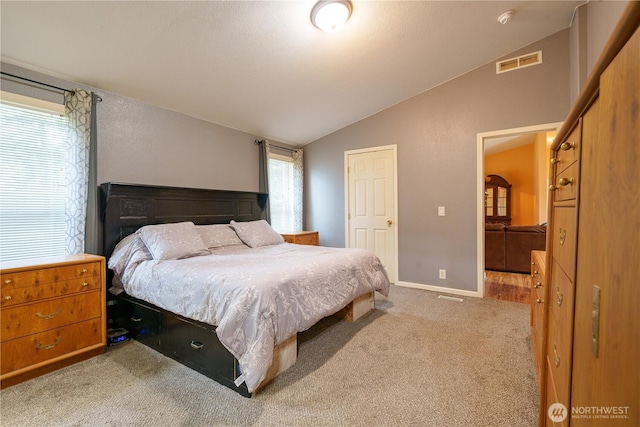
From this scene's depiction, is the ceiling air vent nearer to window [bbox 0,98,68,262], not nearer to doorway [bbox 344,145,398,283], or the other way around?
doorway [bbox 344,145,398,283]

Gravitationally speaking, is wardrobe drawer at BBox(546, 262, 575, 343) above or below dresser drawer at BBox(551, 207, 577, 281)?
below

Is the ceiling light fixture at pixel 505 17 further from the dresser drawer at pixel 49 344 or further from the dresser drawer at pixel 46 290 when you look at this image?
the dresser drawer at pixel 49 344

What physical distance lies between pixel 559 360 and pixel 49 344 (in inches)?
Result: 115

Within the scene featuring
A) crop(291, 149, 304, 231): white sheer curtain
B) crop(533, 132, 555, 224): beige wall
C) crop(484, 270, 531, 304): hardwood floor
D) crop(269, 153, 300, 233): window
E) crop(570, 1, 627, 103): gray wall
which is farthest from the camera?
crop(533, 132, 555, 224): beige wall

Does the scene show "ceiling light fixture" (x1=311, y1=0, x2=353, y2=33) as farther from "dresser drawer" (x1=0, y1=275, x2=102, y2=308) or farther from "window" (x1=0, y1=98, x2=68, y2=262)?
"dresser drawer" (x1=0, y1=275, x2=102, y2=308)

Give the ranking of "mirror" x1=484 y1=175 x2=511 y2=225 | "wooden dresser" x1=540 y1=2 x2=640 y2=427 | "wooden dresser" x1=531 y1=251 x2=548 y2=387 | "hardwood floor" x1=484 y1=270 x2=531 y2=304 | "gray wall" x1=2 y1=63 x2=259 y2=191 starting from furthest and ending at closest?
"mirror" x1=484 y1=175 x2=511 y2=225, "hardwood floor" x1=484 y1=270 x2=531 y2=304, "gray wall" x1=2 y1=63 x2=259 y2=191, "wooden dresser" x1=531 y1=251 x2=548 y2=387, "wooden dresser" x1=540 y1=2 x2=640 y2=427

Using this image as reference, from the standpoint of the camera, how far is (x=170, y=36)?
2189 mm

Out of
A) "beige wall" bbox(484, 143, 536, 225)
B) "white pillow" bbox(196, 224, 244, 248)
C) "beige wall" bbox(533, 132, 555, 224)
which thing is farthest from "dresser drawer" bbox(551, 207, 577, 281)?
→ "beige wall" bbox(484, 143, 536, 225)

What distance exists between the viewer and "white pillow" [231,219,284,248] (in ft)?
11.1

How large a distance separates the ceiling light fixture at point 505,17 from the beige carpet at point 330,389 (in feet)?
9.47

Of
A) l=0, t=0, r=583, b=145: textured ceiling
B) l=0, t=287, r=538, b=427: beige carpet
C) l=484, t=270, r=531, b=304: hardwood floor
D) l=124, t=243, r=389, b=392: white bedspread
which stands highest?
l=0, t=0, r=583, b=145: textured ceiling

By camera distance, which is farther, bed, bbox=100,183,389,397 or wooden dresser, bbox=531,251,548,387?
bed, bbox=100,183,389,397

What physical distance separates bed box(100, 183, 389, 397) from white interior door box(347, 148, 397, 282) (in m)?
1.29

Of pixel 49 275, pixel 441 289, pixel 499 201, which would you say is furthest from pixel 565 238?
pixel 499 201
